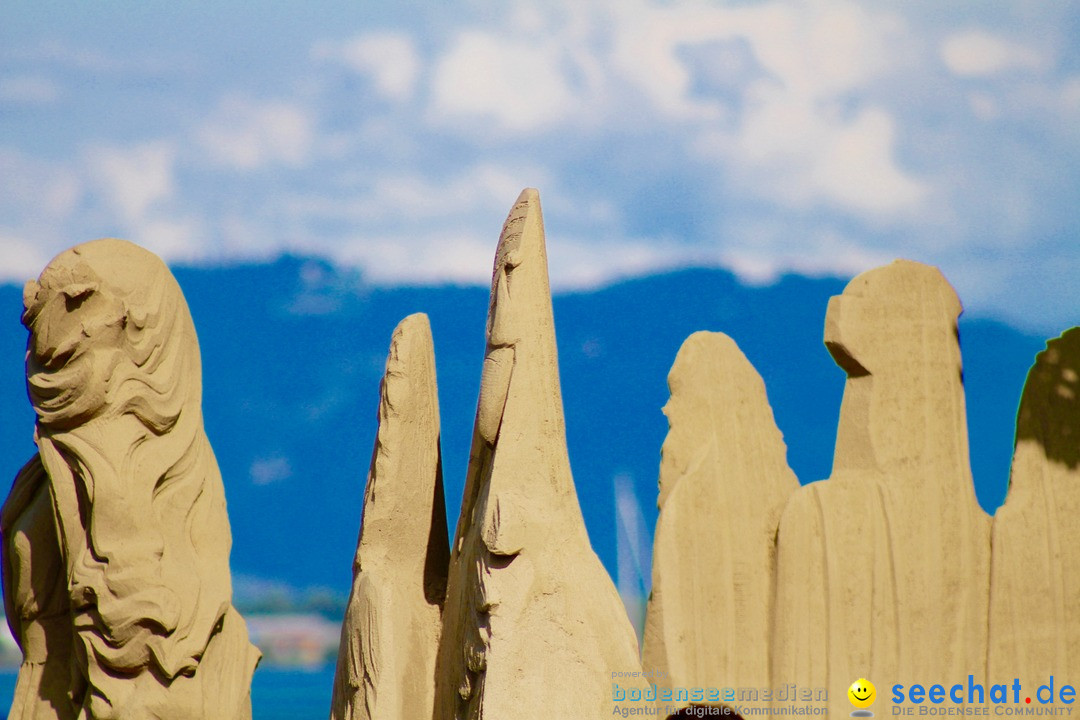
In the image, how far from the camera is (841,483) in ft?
23.5

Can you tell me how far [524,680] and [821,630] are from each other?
175 cm

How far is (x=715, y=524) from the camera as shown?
719cm

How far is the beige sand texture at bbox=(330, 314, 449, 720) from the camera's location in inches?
263

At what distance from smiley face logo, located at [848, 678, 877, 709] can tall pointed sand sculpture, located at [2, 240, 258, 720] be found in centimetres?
282

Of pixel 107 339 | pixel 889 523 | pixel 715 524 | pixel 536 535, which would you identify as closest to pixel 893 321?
pixel 889 523

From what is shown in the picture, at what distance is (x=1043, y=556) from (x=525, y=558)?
2.67 m

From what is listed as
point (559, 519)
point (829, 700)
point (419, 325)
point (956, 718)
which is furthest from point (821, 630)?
point (419, 325)

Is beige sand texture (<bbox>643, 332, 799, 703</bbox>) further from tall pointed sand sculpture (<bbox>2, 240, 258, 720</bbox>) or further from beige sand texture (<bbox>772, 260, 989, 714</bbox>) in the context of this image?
tall pointed sand sculpture (<bbox>2, 240, 258, 720</bbox>)

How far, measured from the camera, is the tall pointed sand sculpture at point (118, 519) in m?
5.57

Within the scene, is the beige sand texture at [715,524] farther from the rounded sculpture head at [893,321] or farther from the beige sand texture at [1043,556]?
the beige sand texture at [1043,556]

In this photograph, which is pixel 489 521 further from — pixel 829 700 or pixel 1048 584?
pixel 1048 584

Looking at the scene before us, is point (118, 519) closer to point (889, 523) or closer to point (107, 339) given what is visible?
point (107, 339)

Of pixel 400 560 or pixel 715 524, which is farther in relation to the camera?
pixel 715 524

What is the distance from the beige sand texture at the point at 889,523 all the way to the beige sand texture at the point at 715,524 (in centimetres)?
17
